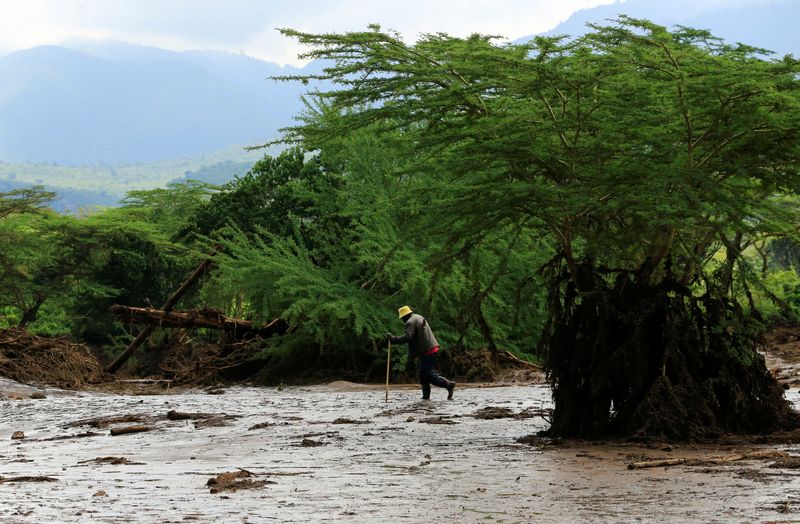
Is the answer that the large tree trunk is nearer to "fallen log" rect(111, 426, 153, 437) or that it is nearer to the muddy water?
the muddy water

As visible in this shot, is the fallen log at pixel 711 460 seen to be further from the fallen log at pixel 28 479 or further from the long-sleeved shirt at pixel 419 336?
the long-sleeved shirt at pixel 419 336

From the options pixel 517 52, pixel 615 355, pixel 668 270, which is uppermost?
pixel 517 52

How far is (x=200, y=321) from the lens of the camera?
28.2m

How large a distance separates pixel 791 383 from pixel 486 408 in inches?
277

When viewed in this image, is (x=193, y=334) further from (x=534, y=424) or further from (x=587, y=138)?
(x=587, y=138)

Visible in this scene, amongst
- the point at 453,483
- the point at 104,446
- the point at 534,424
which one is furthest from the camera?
the point at 534,424

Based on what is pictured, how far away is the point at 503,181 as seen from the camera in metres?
12.0

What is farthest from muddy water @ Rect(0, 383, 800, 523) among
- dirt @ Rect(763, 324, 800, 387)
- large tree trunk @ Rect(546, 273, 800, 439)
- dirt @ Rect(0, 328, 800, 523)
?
dirt @ Rect(763, 324, 800, 387)

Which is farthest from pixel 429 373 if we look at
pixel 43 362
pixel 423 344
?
pixel 43 362

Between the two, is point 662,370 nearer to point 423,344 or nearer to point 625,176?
point 625,176

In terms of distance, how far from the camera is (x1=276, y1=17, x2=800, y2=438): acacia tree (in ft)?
35.8

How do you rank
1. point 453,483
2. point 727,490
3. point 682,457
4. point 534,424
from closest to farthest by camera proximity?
point 727,490, point 453,483, point 682,457, point 534,424

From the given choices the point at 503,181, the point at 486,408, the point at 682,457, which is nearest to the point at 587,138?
the point at 503,181

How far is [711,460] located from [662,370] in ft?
7.11
